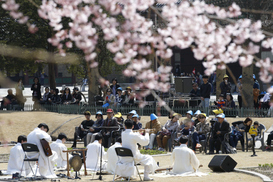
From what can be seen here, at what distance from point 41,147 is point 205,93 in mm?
8881

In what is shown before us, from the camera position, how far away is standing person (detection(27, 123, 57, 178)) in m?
12.4

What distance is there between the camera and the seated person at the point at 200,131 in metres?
16.5

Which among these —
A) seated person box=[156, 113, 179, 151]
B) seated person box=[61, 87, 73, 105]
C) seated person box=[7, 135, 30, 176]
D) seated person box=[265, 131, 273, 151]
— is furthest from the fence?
seated person box=[7, 135, 30, 176]

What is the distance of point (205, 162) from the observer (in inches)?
573

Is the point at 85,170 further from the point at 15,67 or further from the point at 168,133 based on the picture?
the point at 15,67

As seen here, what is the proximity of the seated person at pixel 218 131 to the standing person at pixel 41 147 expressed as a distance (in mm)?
5743

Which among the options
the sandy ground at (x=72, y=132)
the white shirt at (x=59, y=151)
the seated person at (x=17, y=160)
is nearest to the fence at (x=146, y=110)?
the sandy ground at (x=72, y=132)

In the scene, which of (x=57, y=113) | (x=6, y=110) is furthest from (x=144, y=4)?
(x=6, y=110)

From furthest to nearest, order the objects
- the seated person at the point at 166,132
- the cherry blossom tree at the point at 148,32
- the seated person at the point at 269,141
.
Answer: the seated person at the point at 166,132 < the seated person at the point at 269,141 < the cherry blossom tree at the point at 148,32

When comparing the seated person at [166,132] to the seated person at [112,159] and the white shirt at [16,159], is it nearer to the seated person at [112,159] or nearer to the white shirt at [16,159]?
the seated person at [112,159]

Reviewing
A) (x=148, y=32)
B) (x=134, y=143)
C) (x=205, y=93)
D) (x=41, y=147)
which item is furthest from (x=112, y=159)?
(x=205, y=93)

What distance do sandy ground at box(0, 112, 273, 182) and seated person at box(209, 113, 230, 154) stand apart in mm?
560

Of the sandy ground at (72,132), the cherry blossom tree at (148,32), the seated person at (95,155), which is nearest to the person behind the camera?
the cherry blossom tree at (148,32)

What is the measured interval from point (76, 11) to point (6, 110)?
767 inches
